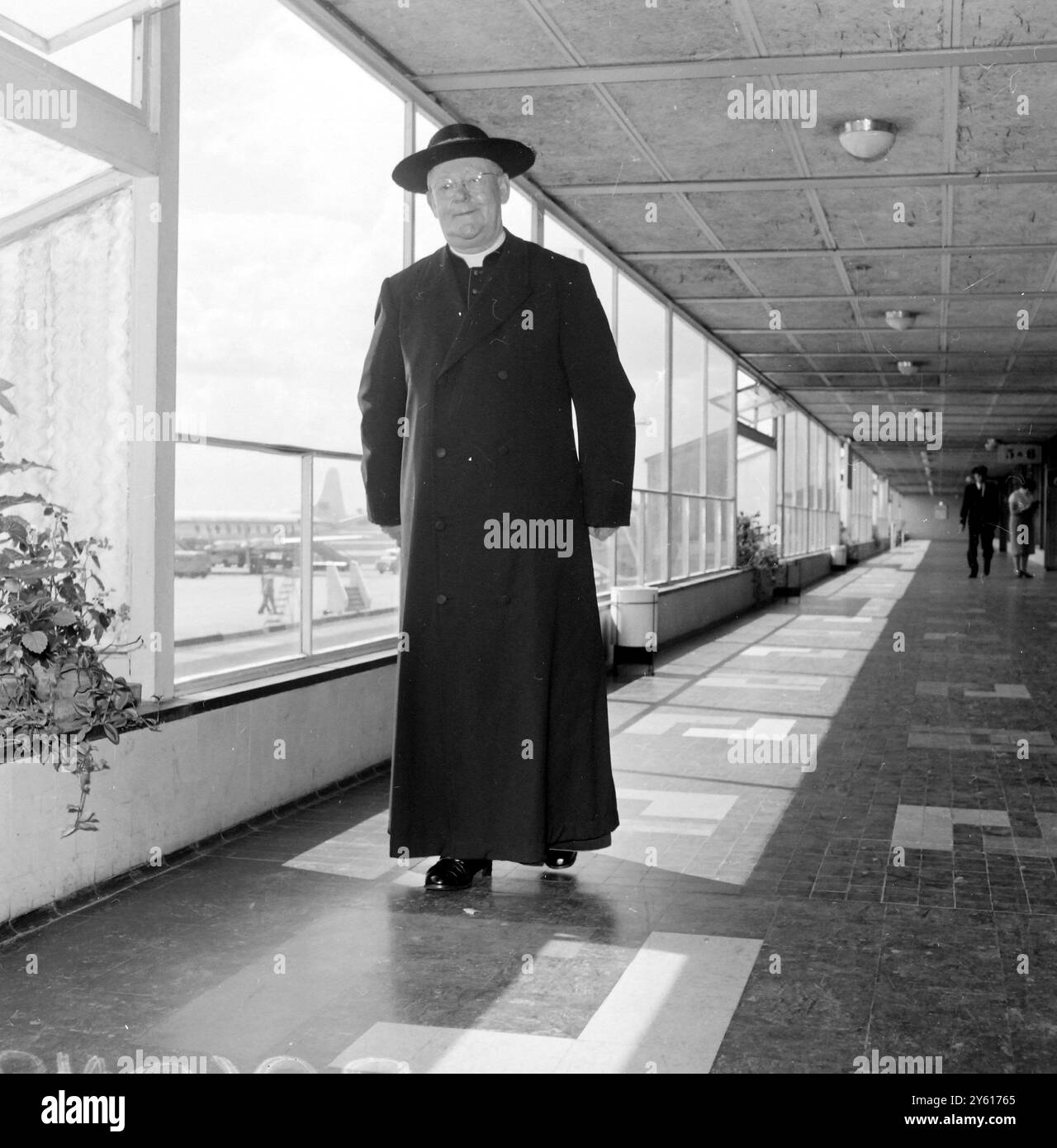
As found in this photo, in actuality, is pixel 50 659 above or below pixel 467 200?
below

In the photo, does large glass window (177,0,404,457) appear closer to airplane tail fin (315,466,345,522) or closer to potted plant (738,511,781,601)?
airplane tail fin (315,466,345,522)

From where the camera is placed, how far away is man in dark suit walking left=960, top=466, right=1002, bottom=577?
751 inches

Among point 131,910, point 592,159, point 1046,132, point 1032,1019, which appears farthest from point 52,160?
point 1046,132

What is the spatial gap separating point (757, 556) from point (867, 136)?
8949 millimetres

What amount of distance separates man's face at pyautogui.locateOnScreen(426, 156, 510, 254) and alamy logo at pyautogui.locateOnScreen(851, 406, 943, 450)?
17.7 metres

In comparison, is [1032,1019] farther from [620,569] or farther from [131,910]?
[620,569]

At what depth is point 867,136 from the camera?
20.3 ft

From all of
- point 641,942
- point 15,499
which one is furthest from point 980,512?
point 15,499

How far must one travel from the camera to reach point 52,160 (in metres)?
3.53

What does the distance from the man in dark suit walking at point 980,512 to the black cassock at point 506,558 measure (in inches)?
647

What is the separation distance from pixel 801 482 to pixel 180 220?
18.3 metres

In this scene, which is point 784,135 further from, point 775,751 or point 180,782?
point 180,782

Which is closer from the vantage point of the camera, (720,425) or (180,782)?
(180,782)
